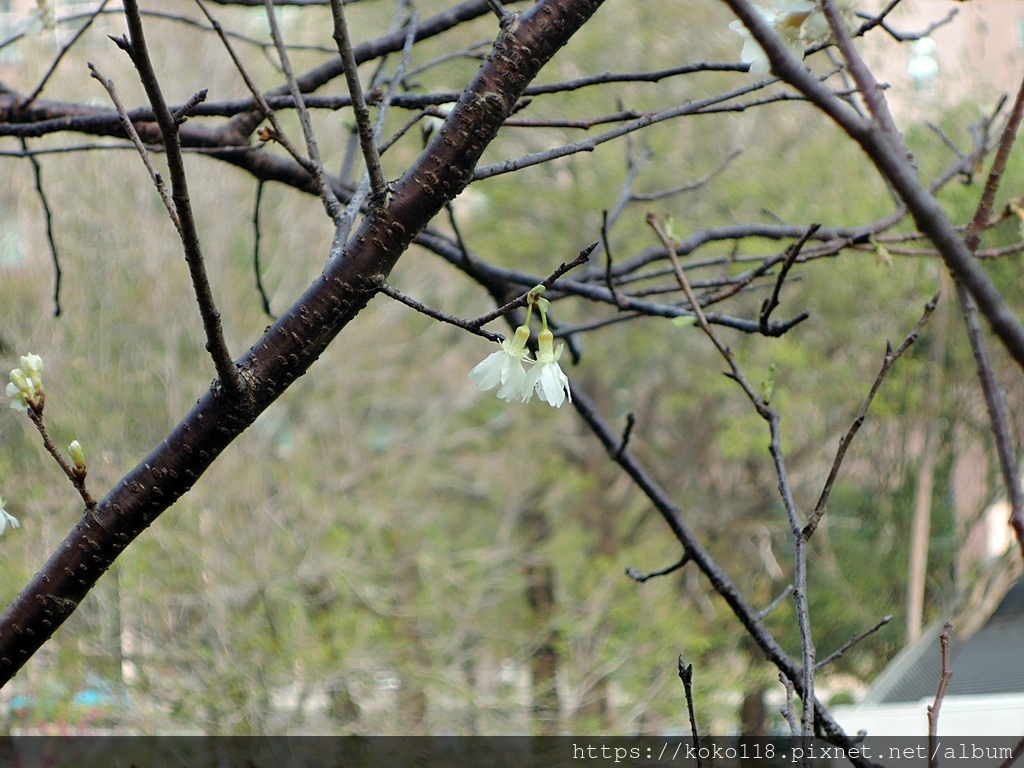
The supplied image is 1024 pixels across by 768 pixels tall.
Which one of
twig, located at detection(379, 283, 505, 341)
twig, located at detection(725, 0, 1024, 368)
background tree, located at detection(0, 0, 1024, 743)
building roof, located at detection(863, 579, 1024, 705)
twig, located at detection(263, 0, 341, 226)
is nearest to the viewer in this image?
twig, located at detection(725, 0, 1024, 368)

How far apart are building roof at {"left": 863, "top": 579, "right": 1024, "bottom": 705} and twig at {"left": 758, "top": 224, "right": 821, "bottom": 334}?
12.7ft

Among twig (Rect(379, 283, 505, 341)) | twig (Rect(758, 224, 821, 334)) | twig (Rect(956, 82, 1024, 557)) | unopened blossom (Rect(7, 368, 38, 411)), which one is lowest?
twig (Rect(956, 82, 1024, 557))

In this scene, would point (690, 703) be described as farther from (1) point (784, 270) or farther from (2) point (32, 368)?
(2) point (32, 368)

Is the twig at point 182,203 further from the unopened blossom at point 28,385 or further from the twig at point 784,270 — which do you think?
the twig at point 784,270

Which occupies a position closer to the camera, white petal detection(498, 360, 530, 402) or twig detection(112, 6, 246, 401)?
twig detection(112, 6, 246, 401)

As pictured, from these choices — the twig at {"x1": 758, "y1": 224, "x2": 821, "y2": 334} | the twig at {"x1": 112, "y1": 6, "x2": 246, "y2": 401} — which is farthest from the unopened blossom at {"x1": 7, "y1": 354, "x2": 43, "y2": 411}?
the twig at {"x1": 758, "y1": 224, "x2": 821, "y2": 334}

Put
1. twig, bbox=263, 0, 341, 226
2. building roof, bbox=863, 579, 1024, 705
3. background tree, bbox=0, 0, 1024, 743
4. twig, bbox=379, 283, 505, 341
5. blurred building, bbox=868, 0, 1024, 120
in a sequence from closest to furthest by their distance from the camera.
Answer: twig, bbox=379, 283, 505, 341 < twig, bbox=263, 0, 341, 226 < building roof, bbox=863, 579, 1024, 705 < background tree, bbox=0, 0, 1024, 743 < blurred building, bbox=868, 0, 1024, 120

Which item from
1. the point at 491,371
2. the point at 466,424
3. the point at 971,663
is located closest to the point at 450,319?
the point at 491,371

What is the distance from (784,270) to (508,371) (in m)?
0.40

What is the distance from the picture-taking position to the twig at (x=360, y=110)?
801 millimetres

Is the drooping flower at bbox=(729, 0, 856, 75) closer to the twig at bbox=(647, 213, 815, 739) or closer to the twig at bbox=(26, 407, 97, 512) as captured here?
the twig at bbox=(647, 213, 815, 739)

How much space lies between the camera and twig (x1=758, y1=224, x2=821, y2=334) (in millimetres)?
1087

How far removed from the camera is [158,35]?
7543mm

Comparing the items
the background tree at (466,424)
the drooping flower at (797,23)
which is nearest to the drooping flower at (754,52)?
the drooping flower at (797,23)
